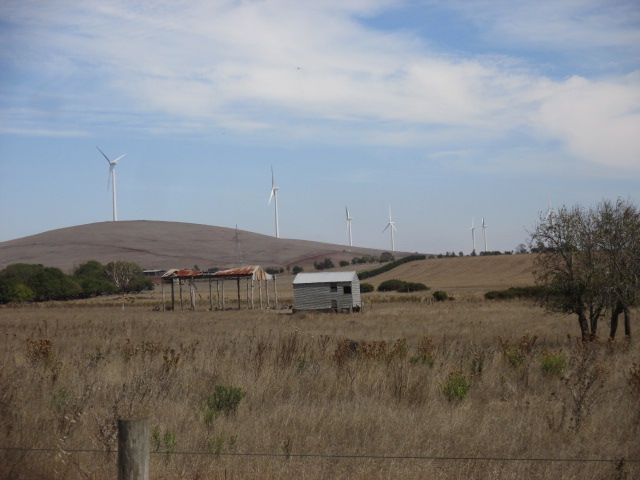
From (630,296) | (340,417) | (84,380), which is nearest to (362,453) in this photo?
(340,417)

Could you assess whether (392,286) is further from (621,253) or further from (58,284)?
(621,253)

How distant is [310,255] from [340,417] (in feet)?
463

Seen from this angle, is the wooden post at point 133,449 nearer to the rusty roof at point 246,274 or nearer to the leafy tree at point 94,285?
the rusty roof at point 246,274

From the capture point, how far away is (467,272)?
91688mm

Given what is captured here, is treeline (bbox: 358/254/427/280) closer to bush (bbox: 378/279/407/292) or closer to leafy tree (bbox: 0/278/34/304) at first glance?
bush (bbox: 378/279/407/292)

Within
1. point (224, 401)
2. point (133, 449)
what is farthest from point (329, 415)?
point (133, 449)

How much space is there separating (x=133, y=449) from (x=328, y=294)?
140 ft

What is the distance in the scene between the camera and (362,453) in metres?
6.99

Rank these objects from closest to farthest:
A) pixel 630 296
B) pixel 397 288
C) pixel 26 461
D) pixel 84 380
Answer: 1. pixel 26 461
2. pixel 84 380
3. pixel 630 296
4. pixel 397 288

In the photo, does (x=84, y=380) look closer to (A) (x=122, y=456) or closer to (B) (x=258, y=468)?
(B) (x=258, y=468)

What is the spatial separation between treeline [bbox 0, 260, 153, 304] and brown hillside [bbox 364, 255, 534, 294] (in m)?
32.5

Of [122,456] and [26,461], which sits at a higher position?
[122,456]

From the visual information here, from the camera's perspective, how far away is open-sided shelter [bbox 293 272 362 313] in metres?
46.7

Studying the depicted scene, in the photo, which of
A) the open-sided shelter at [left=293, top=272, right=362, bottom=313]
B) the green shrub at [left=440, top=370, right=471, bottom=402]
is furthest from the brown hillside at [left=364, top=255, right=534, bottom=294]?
the green shrub at [left=440, top=370, right=471, bottom=402]
